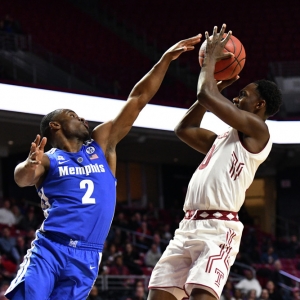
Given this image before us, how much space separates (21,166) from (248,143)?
147 centimetres

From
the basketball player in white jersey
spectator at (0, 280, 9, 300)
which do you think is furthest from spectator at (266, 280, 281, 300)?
the basketball player in white jersey

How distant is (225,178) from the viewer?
458cm

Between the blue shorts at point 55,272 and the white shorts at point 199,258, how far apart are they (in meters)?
0.52

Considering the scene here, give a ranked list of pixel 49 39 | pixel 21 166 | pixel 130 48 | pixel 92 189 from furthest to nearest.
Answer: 1. pixel 130 48
2. pixel 49 39
3. pixel 92 189
4. pixel 21 166

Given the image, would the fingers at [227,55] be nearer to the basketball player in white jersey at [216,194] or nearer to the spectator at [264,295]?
the basketball player in white jersey at [216,194]

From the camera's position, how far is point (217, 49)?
464 cm

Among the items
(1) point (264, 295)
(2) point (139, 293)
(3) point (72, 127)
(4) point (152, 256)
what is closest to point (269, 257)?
(1) point (264, 295)

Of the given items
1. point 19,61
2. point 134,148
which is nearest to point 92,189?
point 19,61

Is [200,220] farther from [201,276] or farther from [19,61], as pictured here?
[19,61]

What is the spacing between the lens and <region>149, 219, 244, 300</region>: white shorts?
443cm

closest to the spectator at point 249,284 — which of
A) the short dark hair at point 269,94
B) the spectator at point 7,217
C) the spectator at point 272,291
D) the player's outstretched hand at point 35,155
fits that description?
the spectator at point 272,291

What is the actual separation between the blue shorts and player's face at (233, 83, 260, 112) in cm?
135

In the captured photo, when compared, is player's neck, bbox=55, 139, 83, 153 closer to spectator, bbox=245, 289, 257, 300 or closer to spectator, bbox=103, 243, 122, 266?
spectator, bbox=103, 243, 122, 266

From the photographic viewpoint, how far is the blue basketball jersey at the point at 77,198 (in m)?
4.39
